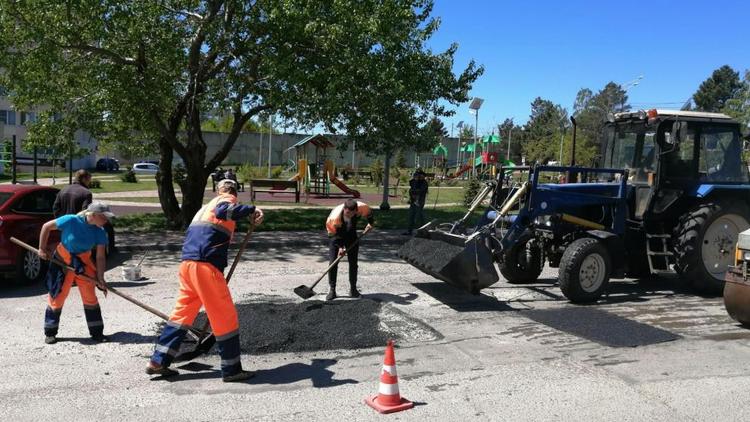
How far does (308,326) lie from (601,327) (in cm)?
332

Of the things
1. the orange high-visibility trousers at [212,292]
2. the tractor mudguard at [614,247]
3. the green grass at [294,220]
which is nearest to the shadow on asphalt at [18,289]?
the orange high-visibility trousers at [212,292]

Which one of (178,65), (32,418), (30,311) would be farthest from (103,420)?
(178,65)

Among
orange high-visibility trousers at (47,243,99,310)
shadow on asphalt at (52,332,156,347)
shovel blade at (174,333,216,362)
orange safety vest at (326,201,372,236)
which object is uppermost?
orange safety vest at (326,201,372,236)

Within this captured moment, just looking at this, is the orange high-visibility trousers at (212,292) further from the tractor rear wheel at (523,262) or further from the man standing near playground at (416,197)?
the man standing near playground at (416,197)

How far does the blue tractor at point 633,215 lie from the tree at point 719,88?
92889mm

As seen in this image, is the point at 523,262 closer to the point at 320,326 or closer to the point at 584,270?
the point at 584,270

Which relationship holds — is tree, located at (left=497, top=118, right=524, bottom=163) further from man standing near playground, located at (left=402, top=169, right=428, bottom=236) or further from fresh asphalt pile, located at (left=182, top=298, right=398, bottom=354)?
fresh asphalt pile, located at (left=182, top=298, right=398, bottom=354)

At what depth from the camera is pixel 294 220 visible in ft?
58.0

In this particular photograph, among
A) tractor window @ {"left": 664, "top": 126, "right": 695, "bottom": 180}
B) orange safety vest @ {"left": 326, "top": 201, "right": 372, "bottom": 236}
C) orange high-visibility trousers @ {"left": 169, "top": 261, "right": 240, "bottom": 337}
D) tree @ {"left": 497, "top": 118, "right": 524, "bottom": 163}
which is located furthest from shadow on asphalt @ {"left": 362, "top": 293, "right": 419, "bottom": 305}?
tree @ {"left": 497, "top": 118, "right": 524, "bottom": 163}

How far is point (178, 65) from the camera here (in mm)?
13445

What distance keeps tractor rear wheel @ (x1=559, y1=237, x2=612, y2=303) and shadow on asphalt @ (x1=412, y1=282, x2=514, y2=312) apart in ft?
2.84

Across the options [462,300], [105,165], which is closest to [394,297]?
[462,300]

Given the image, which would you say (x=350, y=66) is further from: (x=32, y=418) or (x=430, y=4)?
(x=32, y=418)

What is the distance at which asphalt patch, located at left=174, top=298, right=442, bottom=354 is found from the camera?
626cm
